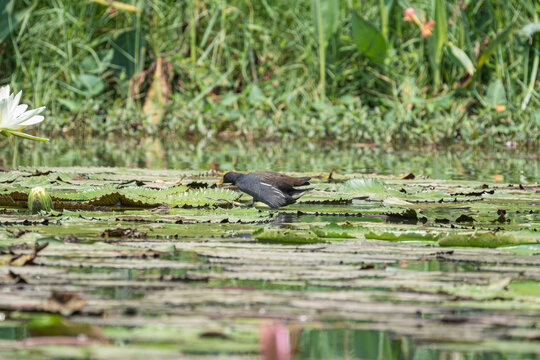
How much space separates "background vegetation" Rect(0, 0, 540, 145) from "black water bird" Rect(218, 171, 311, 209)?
4955 mm

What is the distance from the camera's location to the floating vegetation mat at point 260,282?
1.18m

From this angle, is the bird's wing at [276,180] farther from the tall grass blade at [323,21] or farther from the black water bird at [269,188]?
the tall grass blade at [323,21]

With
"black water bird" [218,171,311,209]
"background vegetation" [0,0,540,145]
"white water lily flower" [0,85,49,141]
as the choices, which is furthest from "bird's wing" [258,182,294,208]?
"background vegetation" [0,0,540,145]

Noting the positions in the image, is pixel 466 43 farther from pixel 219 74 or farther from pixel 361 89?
pixel 219 74

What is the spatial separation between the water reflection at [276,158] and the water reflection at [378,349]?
339cm

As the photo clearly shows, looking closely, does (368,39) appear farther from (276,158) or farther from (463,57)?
(276,158)

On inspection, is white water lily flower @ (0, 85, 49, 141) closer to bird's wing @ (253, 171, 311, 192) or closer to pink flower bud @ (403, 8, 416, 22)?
bird's wing @ (253, 171, 311, 192)

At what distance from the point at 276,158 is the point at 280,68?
3.57 m

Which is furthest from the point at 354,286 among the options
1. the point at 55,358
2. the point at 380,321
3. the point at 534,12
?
the point at 534,12

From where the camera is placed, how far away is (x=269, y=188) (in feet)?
9.86

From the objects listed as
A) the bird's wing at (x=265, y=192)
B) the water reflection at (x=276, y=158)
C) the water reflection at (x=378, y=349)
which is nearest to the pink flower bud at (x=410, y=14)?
the water reflection at (x=276, y=158)

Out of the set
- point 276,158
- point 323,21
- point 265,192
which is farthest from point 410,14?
point 265,192

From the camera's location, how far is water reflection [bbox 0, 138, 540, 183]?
205 inches

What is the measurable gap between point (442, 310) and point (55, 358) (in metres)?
0.65
